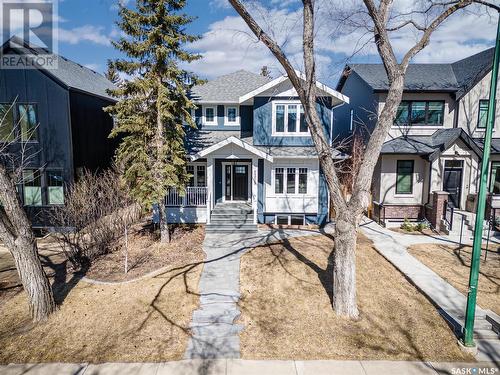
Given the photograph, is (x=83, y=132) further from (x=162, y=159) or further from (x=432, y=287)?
(x=432, y=287)

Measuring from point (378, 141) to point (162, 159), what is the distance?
8453mm

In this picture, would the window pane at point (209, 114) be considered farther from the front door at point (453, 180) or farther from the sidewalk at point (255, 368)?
the sidewalk at point (255, 368)

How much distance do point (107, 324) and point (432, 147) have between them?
16.1m

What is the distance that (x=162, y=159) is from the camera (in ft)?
42.1

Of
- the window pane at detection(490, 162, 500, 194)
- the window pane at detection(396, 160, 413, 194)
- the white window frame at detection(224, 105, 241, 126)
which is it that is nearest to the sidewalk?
the window pane at detection(396, 160, 413, 194)

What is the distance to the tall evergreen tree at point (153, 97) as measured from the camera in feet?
38.7

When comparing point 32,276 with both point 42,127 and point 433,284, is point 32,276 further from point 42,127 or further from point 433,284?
point 42,127

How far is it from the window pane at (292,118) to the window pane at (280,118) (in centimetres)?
31

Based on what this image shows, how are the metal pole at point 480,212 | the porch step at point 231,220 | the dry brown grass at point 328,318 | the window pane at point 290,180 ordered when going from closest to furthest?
the metal pole at point 480,212 < the dry brown grass at point 328,318 < the porch step at point 231,220 < the window pane at point 290,180

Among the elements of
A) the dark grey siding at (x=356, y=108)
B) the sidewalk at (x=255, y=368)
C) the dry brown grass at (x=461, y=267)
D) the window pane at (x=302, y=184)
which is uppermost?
the dark grey siding at (x=356, y=108)

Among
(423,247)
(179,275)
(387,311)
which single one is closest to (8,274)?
(179,275)

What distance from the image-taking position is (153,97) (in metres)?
12.9

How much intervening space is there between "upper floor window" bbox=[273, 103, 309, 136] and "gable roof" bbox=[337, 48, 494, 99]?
4.41 metres

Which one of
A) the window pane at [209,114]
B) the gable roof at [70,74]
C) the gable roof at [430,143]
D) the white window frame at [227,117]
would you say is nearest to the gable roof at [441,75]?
the gable roof at [430,143]
